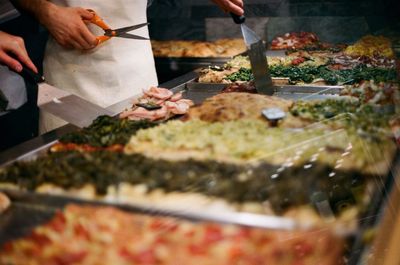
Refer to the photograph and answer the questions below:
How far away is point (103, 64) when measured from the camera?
3678 millimetres

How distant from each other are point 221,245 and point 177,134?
75cm

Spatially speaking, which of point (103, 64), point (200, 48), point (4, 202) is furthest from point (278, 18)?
point (4, 202)

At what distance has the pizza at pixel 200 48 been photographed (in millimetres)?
5469

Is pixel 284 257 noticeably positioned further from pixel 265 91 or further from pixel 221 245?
pixel 265 91

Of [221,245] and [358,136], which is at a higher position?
[358,136]

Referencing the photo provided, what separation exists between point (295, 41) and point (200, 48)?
107 centimetres

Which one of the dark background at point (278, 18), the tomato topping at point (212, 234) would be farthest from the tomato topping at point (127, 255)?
the dark background at point (278, 18)

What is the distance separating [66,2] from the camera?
3.54 metres

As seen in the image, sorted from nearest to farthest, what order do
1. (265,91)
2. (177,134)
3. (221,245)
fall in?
1. (221,245)
2. (177,134)
3. (265,91)

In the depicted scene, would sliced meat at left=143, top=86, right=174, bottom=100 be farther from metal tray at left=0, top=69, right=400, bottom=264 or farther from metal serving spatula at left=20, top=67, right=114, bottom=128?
metal tray at left=0, top=69, right=400, bottom=264

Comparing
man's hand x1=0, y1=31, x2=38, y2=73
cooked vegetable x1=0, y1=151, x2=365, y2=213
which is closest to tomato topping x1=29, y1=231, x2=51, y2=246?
cooked vegetable x1=0, y1=151, x2=365, y2=213

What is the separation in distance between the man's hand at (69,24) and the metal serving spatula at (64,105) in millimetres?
740

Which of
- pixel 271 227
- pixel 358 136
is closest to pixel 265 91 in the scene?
pixel 358 136

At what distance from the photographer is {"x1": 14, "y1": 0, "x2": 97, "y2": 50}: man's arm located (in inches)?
132
